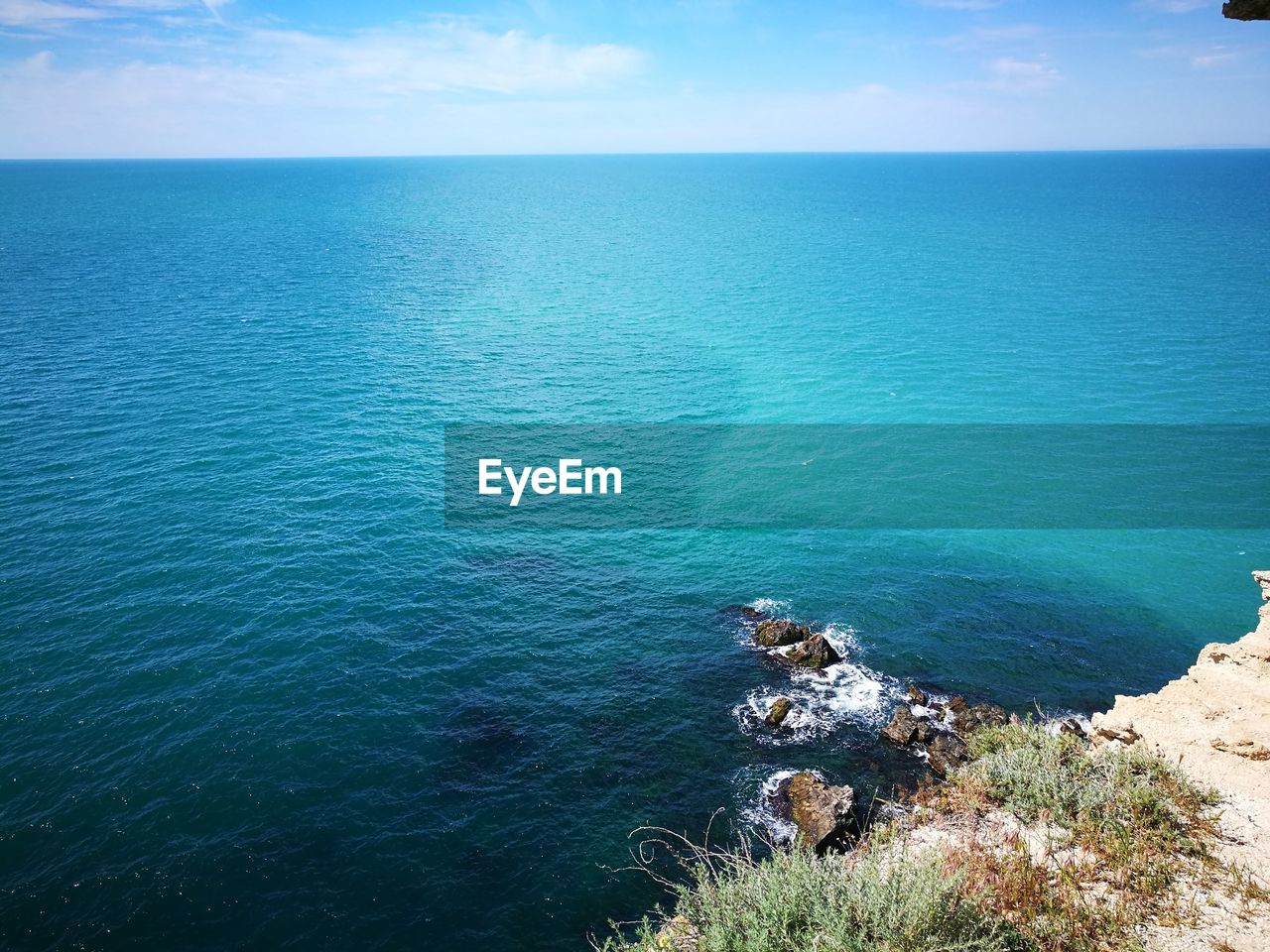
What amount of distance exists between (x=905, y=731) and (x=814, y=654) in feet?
27.2

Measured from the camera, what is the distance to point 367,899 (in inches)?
1361

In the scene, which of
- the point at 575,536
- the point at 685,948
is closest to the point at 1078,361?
the point at 575,536

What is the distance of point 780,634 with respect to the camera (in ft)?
172

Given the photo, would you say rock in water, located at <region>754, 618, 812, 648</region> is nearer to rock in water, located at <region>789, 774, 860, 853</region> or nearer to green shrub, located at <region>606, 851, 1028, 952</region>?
rock in water, located at <region>789, 774, 860, 853</region>

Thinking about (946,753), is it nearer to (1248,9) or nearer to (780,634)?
(780,634)

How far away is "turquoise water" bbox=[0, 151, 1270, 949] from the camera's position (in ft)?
120

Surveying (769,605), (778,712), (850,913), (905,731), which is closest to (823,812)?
(778,712)

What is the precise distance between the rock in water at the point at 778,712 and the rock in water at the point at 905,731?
5.82 meters

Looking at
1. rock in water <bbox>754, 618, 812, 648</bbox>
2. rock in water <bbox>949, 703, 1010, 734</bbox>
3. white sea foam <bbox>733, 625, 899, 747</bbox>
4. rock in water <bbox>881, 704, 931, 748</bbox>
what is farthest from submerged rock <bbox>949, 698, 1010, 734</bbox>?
rock in water <bbox>754, 618, 812, 648</bbox>

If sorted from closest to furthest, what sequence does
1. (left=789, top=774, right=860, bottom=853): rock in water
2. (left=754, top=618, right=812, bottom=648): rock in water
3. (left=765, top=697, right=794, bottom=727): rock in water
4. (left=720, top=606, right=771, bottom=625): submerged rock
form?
1. (left=789, top=774, right=860, bottom=853): rock in water
2. (left=765, top=697, right=794, bottom=727): rock in water
3. (left=754, top=618, right=812, bottom=648): rock in water
4. (left=720, top=606, right=771, bottom=625): submerged rock

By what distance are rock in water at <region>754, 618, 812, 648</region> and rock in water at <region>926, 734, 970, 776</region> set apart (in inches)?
468

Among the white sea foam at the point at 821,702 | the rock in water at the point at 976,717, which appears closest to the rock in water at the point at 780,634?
the white sea foam at the point at 821,702

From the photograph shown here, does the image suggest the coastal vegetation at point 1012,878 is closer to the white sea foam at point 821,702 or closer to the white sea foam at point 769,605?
the white sea foam at point 821,702

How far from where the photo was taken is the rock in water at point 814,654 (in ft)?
164
